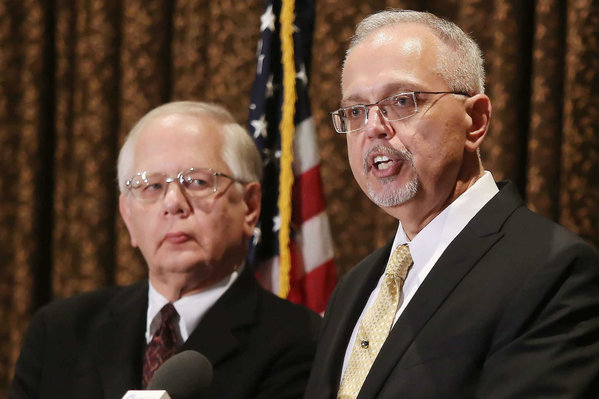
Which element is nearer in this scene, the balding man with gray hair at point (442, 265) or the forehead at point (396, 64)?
the balding man with gray hair at point (442, 265)

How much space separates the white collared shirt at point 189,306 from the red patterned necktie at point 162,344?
0.9 inches

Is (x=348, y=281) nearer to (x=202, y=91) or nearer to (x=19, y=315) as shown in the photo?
(x=202, y=91)

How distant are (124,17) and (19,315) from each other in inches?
61.4

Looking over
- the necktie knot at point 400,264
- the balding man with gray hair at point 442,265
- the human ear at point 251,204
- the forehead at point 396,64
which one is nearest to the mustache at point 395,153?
the balding man with gray hair at point 442,265

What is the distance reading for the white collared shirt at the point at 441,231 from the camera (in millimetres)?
2068

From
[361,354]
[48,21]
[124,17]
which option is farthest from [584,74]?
[48,21]

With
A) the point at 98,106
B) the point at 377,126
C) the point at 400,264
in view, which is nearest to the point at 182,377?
the point at 400,264

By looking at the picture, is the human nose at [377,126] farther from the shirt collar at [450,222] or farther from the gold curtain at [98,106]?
the gold curtain at [98,106]

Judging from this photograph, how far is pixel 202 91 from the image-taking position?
13.4 ft

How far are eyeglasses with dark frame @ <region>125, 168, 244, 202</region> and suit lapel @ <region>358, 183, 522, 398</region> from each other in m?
0.97

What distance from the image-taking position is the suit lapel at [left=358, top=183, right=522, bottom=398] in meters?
1.90

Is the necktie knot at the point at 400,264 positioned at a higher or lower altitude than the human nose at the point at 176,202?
lower

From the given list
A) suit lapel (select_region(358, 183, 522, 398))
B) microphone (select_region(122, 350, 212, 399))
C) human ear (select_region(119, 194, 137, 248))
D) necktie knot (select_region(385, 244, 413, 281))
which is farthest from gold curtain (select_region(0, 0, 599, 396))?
microphone (select_region(122, 350, 212, 399))

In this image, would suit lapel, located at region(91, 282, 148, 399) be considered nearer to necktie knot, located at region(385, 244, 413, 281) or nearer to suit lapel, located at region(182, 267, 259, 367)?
suit lapel, located at region(182, 267, 259, 367)
